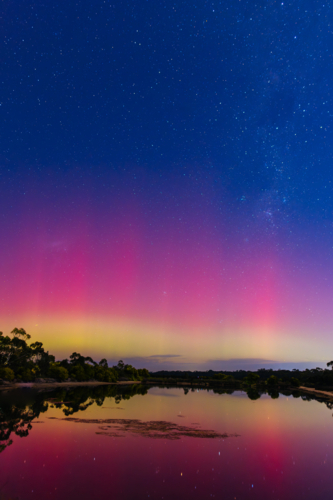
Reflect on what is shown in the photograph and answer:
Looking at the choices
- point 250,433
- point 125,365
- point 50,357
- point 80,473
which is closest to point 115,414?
point 250,433

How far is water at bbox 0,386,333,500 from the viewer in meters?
12.1

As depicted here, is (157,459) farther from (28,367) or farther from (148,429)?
(28,367)

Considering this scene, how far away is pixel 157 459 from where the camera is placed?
16031 mm

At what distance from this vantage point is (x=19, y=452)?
16047mm

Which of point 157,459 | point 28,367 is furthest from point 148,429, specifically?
point 28,367

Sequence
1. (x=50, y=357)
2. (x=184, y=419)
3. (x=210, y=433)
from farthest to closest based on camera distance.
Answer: (x=50, y=357)
(x=184, y=419)
(x=210, y=433)

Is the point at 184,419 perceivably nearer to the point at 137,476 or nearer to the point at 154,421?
the point at 154,421

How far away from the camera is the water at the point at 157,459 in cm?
1215

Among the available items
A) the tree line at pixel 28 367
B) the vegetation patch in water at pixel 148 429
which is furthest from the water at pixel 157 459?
the tree line at pixel 28 367

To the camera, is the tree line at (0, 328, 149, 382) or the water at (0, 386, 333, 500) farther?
the tree line at (0, 328, 149, 382)

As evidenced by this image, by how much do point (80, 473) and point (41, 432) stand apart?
905cm

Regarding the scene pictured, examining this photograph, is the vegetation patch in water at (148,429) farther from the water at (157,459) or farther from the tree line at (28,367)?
the tree line at (28,367)

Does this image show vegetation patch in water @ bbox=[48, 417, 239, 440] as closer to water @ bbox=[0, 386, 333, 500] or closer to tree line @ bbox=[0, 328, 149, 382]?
water @ bbox=[0, 386, 333, 500]

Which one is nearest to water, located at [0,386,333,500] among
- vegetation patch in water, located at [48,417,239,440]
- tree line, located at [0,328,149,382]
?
vegetation patch in water, located at [48,417,239,440]
